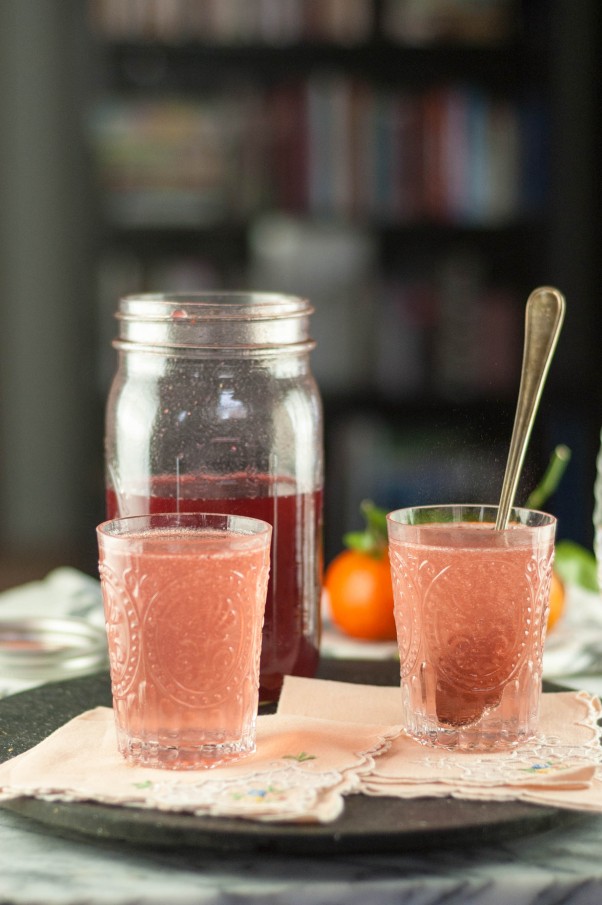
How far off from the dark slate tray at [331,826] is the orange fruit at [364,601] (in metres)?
0.62

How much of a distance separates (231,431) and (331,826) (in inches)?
16.6

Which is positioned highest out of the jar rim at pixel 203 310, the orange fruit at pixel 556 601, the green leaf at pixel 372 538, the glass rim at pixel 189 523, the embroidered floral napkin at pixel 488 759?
the jar rim at pixel 203 310

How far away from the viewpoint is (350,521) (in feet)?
12.7

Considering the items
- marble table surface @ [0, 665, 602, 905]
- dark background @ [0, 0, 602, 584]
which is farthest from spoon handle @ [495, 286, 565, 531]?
dark background @ [0, 0, 602, 584]

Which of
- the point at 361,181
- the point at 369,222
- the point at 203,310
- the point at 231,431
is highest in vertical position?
the point at 361,181

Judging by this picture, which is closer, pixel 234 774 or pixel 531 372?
pixel 234 774

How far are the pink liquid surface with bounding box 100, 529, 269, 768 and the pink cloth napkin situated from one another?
1.1 inches

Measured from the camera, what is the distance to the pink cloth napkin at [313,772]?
86cm

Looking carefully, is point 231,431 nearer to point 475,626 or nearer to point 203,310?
point 203,310

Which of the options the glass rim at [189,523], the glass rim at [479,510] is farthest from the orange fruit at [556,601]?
the glass rim at [189,523]

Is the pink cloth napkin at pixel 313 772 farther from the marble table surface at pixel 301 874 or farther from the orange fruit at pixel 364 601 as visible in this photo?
the orange fruit at pixel 364 601

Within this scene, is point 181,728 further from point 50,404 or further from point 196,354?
point 50,404

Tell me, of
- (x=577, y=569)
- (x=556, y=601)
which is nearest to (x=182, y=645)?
(x=556, y=601)

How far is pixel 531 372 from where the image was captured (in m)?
1.04
